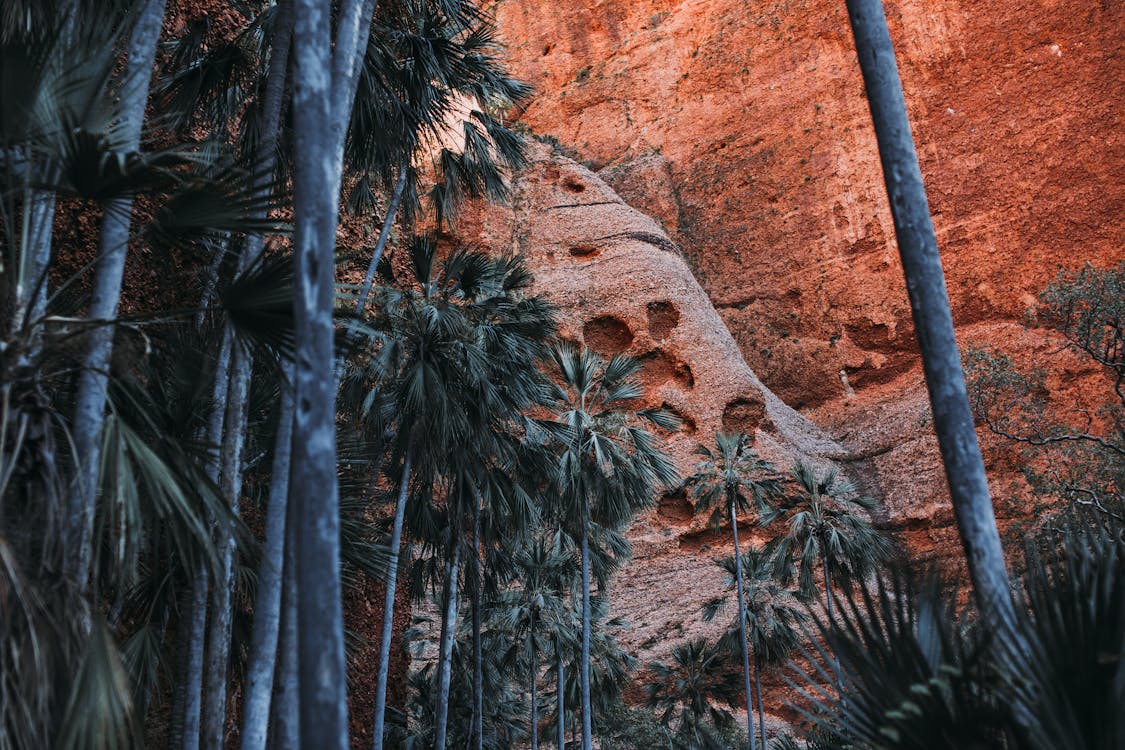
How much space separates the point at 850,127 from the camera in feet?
157

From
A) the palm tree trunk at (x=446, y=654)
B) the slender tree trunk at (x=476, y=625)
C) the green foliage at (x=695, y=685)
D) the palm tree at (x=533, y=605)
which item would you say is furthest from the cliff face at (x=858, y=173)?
the palm tree trunk at (x=446, y=654)

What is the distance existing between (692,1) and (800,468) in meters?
37.2

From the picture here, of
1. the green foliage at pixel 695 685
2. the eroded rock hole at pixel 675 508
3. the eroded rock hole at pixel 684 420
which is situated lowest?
the green foliage at pixel 695 685

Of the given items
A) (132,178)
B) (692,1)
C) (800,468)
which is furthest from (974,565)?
(692,1)

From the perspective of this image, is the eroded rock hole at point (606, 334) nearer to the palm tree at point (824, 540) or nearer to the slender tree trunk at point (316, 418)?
the palm tree at point (824, 540)

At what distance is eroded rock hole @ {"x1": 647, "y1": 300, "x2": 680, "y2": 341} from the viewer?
39.0 metres

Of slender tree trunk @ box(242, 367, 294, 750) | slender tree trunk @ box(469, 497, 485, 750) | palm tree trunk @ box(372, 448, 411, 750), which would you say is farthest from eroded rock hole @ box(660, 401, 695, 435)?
slender tree trunk @ box(242, 367, 294, 750)

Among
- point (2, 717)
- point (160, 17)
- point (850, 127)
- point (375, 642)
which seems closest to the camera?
point (2, 717)

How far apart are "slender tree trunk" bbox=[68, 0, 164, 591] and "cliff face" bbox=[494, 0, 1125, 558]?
106ft

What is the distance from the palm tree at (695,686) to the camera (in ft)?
90.1

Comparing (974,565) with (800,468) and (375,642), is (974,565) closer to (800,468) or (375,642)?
(375,642)

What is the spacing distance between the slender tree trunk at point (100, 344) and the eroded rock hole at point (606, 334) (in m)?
31.6

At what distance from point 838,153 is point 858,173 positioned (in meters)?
1.50

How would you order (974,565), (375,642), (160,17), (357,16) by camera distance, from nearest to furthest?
(974,565), (357,16), (160,17), (375,642)
